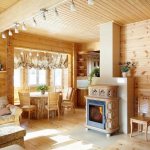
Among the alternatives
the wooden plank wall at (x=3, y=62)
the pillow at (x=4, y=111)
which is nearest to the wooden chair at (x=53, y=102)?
the wooden plank wall at (x=3, y=62)

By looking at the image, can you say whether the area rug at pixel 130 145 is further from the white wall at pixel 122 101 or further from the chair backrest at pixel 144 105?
the chair backrest at pixel 144 105

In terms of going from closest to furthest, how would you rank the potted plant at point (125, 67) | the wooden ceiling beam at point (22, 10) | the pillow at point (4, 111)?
the wooden ceiling beam at point (22, 10) < the pillow at point (4, 111) < the potted plant at point (125, 67)

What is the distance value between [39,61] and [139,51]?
193 inches

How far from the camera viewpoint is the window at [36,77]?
9.12 meters

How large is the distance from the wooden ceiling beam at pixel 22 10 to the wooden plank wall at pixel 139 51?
279 cm

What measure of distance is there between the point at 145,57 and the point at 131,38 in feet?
2.23

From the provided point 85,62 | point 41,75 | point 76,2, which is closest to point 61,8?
point 76,2

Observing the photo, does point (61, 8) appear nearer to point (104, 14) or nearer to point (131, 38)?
point (104, 14)

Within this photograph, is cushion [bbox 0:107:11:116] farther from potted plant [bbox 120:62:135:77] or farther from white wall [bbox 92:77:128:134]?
potted plant [bbox 120:62:135:77]

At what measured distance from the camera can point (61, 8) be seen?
13.0ft

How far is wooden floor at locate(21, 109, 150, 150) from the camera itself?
3.68 metres

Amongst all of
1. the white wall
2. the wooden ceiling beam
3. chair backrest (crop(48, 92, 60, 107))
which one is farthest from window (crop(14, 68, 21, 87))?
the white wall

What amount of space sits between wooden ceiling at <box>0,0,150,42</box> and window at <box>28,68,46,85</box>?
367cm

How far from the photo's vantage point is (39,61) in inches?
330
